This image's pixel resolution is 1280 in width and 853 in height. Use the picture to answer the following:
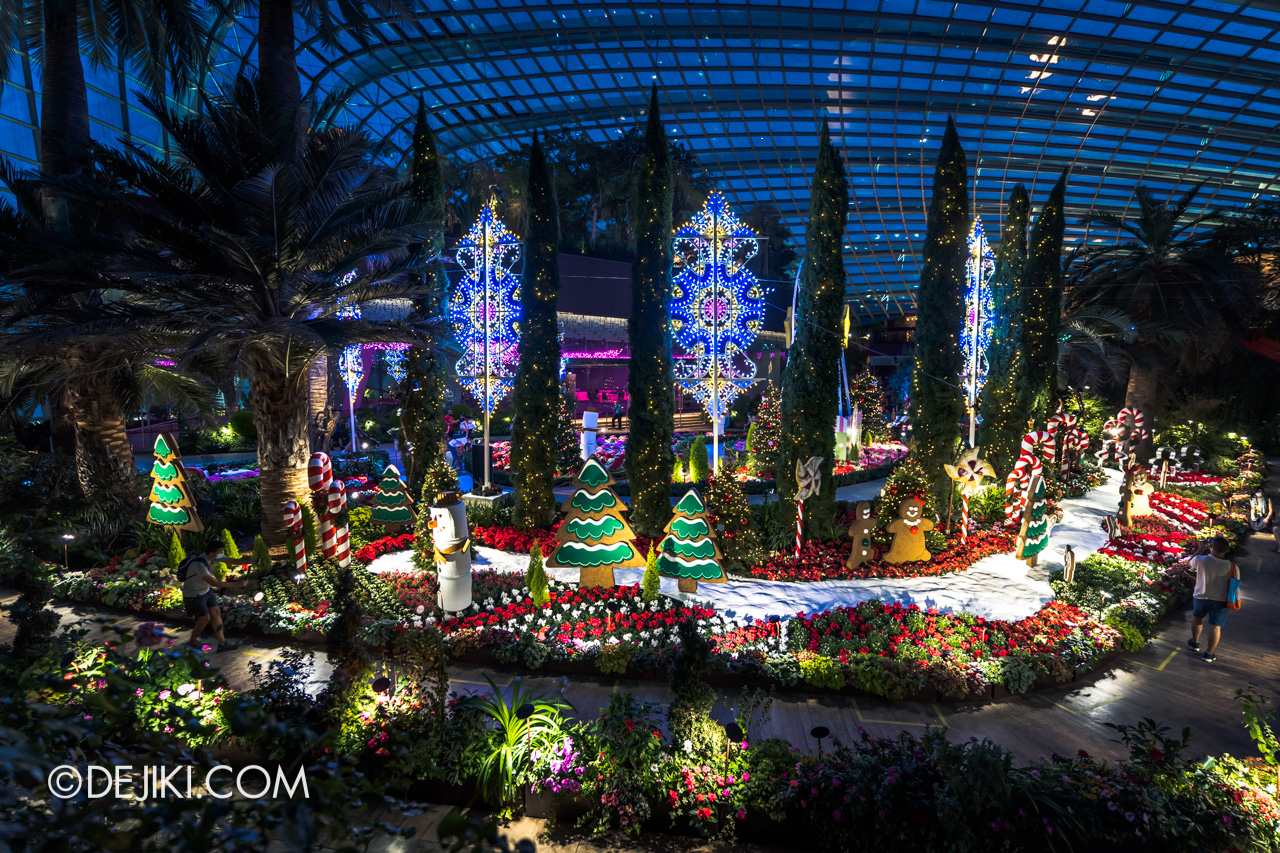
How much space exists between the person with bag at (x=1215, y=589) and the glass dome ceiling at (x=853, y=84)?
84.9 ft

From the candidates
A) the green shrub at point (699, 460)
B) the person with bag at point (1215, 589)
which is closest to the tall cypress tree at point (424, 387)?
the green shrub at point (699, 460)

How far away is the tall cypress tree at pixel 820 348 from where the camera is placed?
1298cm

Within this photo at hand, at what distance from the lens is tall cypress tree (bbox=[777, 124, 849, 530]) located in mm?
12984

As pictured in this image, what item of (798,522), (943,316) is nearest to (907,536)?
(798,522)

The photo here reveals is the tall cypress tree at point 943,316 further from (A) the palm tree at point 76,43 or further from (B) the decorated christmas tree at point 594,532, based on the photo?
(A) the palm tree at point 76,43

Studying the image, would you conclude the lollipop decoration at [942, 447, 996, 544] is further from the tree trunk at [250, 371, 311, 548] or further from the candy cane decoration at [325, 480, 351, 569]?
the tree trunk at [250, 371, 311, 548]

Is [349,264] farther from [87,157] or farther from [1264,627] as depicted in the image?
[1264,627]

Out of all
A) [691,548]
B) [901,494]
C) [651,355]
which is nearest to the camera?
[691,548]

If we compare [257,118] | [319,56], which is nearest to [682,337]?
[257,118]

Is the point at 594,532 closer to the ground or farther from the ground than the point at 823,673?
farther from the ground

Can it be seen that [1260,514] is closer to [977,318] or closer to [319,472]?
[977,318]

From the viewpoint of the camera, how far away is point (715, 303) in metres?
17.0

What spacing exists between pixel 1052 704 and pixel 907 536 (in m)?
4.62

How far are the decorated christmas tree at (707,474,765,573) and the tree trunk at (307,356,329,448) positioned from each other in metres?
13.3
